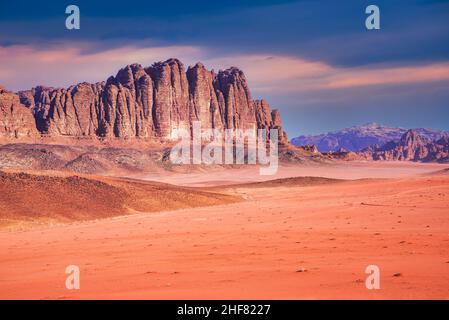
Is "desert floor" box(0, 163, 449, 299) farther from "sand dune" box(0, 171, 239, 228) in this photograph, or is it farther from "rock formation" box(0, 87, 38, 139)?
"rock formation" box(0, 87, 38, 139)

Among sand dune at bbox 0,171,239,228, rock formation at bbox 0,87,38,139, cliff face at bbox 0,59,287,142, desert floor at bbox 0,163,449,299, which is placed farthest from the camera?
cliff face at bbox 0,59,287,142

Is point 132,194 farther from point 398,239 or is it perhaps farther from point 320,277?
point 320,277

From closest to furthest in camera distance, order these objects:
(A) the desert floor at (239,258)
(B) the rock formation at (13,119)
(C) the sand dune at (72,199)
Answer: (A) the desert floor at (239,258) < (C) the sand dune at (72,199) < (B) the rock formation at (13,119)

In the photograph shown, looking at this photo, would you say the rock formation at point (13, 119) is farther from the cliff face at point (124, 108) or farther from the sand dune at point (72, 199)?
the sand dune at point (72, 199)

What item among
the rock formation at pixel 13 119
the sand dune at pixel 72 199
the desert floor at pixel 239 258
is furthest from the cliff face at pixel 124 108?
the desert floor at pixel 239 258

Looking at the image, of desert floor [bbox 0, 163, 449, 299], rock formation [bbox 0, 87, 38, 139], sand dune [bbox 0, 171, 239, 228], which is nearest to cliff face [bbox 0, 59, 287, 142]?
rock formation [bbox 0, 87, 38, 139]

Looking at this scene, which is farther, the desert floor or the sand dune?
the sand dune

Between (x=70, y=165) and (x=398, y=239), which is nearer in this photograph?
(x=398, y=239)

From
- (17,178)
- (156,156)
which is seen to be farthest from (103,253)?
(156,156)

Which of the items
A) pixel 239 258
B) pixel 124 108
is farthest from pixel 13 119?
pixel 239 258

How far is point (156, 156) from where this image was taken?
158 metres

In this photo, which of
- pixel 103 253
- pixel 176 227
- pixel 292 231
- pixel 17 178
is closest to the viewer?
pixel 103 253
